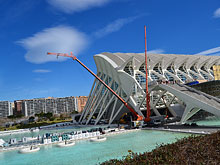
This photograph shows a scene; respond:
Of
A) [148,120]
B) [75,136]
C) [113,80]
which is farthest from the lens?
[113,80]

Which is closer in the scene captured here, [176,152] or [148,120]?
[176,152]

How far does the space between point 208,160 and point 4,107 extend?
19344cm

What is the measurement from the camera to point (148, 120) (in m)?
35.5

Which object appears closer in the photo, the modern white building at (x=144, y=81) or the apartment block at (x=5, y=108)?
the modern white building at (x=144, y=81)

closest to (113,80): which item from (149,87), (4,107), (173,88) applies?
(149,87)

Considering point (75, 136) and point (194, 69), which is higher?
point (194, 69)

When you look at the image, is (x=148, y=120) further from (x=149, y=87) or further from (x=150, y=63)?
(x=150, y=63)

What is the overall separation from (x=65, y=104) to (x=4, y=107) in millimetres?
49941

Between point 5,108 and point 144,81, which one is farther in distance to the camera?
point 5,108

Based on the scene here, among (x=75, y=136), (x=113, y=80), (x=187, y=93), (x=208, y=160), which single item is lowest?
(x=75, y=136)

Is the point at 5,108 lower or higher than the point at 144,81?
lower

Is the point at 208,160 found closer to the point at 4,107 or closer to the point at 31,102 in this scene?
the point at 31,102

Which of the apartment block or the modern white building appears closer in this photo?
the modern white building

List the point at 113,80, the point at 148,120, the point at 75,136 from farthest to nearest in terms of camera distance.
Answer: the point at 113,80
the point at 148,120
the point at 75,136
